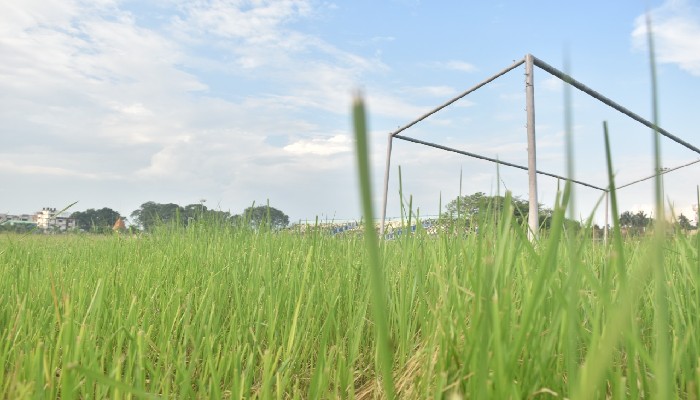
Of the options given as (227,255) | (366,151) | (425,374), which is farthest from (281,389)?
(227,255)

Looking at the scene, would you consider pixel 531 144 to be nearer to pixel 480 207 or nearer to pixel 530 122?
pixel 530 122

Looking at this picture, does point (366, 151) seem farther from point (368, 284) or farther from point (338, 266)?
point (338, 266)

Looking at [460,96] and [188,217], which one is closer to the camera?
[188,217]

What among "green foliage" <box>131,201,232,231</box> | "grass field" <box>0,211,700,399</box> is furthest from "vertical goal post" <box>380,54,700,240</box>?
"green foliage" <box>131,201,232,231</box>

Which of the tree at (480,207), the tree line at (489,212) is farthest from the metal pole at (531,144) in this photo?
the tree at (480,207)

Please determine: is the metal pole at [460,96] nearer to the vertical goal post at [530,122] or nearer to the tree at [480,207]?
the vertical goal post at [530,122]

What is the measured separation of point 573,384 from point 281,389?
601mm

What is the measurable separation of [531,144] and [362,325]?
6.28ft

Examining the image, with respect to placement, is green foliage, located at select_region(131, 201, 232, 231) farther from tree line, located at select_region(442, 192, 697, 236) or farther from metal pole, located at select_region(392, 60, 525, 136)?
metal pole, located at select_region(392, 60, 525, 136)

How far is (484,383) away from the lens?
485mm

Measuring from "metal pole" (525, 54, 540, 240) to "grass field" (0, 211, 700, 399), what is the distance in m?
0.77

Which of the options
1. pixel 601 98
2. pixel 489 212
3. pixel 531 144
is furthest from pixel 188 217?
pixel 601 98

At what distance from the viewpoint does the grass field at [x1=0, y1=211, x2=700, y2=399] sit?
67 centimetres

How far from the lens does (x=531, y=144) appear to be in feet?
9.18
